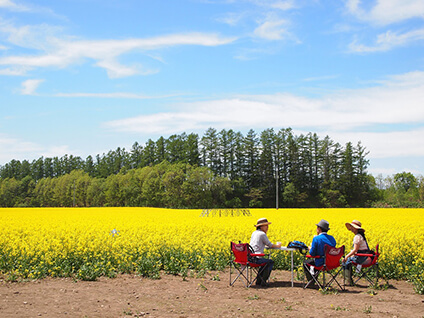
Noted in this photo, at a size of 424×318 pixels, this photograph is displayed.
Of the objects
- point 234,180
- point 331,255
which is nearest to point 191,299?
point 331,255

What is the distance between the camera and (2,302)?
6.96 metres

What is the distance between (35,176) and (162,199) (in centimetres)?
7612

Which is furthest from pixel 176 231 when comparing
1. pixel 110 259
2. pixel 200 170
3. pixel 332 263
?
pixel 200 170

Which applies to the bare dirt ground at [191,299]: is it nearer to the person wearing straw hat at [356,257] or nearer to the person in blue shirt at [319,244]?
the person wearing straw hat at [356,257]

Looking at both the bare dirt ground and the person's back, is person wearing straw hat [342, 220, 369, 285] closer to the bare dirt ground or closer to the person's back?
the bare dirt ground

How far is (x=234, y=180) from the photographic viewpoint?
79312 mm

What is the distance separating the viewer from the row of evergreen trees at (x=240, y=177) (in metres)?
73.2

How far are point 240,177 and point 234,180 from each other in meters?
→ 2.81

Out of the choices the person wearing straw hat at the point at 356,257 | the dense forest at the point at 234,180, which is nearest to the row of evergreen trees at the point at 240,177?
the dense forest at the point at 234,180

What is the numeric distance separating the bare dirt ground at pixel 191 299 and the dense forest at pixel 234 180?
5673 cm

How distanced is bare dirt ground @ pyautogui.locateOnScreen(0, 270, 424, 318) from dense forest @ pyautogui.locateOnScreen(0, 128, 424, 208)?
56.7 m

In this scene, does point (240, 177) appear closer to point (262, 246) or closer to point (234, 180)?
point (234, 180)

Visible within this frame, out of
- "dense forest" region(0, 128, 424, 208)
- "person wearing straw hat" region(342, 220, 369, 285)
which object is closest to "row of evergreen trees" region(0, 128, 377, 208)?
"dense forest" region(0, 128, 424, 208)

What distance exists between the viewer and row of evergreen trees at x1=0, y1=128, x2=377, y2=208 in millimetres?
73250
